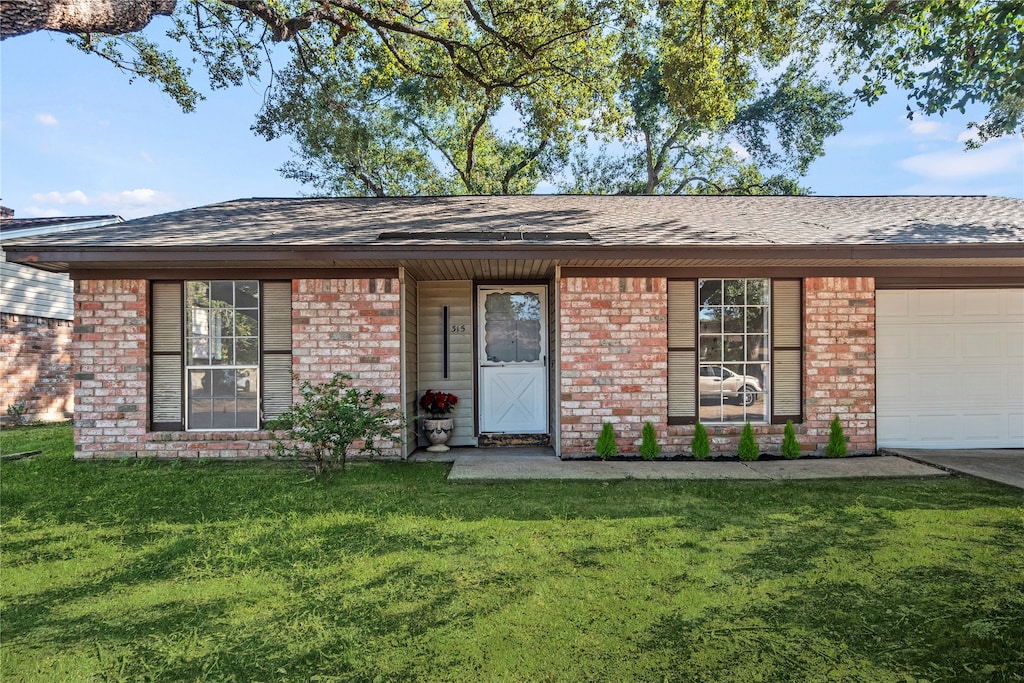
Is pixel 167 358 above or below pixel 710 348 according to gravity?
below

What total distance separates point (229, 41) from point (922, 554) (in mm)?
13041

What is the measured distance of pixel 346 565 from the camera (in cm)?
369

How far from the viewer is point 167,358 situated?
23.4 ft

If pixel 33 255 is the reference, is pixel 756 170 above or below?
above

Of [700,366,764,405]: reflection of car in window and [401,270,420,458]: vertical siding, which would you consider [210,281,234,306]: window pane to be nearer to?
[401,270,420,458]: vertical siding

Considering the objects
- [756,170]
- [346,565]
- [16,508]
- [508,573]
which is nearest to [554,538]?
[508,573]

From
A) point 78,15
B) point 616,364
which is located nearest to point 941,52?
point 616,364

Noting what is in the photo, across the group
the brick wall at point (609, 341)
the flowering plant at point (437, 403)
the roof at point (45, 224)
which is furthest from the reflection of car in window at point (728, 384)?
the roof at point (45, 224)

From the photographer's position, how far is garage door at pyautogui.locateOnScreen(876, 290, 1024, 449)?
746 centimetres

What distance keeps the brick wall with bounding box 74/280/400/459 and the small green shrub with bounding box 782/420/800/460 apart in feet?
15.4

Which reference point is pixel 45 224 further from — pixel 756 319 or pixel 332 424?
pixel 756 319

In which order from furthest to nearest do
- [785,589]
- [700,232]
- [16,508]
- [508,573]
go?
[700,232], [16,508], [508,573], [785,589]

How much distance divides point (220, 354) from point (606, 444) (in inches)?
190

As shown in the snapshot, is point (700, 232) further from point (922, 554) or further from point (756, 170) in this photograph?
point (756, 170)
